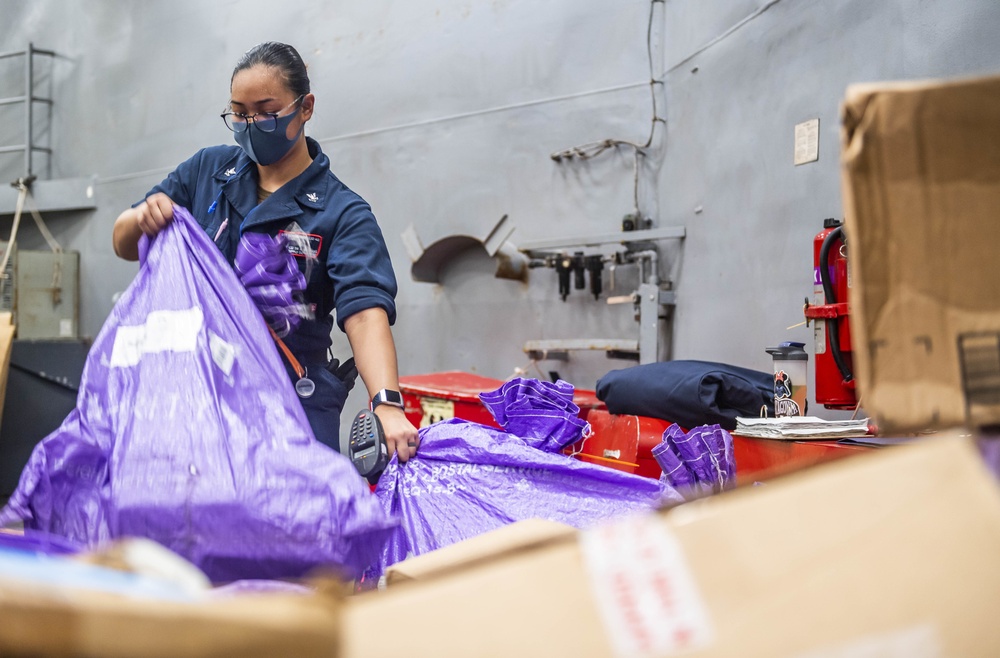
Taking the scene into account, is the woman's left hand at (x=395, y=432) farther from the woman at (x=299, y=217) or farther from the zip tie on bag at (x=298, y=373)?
the zip tie on bag at (x=298, y=373)

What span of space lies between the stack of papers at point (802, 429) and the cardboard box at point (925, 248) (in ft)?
4.03

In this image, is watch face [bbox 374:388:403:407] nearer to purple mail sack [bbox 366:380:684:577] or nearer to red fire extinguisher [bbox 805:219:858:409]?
purple mail sack [bbox 366:380:684:577]

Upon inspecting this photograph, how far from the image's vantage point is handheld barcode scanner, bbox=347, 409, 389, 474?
142 cm

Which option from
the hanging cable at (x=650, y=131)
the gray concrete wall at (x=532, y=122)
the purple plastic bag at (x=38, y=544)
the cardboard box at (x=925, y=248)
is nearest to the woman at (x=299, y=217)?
the purple plastic bag at (x=38, y=544)

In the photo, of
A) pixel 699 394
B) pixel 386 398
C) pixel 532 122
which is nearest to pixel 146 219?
pixel 386 398

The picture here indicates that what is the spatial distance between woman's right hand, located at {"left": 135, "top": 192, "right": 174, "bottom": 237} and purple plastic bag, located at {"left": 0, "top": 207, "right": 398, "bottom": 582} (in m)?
0.14

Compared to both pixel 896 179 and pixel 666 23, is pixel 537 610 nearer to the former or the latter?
pixel 896 179

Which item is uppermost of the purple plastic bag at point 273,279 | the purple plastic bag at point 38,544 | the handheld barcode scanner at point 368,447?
the purple plastic bag at point 273,279

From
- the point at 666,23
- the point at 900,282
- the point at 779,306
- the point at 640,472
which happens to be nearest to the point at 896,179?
the point at 900,282

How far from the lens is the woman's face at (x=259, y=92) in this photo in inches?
66.4

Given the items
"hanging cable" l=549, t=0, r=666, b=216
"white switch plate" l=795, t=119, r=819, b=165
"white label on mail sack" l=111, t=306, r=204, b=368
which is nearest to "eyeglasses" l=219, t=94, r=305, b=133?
"white label on mail sack" l=111, t=306, r=204, b=368

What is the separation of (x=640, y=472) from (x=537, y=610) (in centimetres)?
210

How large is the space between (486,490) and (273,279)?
54cm

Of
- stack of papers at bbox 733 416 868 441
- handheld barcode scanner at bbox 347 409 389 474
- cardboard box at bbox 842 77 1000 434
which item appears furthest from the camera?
stack of papers at bbox 733 416 868 441
